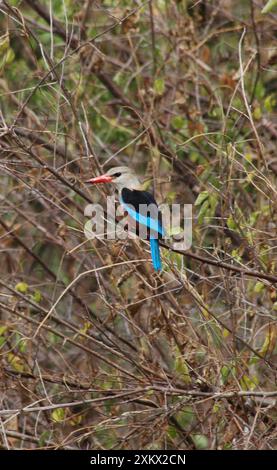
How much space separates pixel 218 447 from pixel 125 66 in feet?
7.67

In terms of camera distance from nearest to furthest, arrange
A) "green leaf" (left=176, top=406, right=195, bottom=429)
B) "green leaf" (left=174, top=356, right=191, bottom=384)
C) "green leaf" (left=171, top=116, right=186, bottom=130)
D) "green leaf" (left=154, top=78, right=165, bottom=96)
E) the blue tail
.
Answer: the blue tail
"green leaf" (left=174, top=356, right=191, bottom=384)
"green leaf" (left=176, top=406, right=195, bottom=429)
"green leaf" (left=154, top=78, right=165, bottom=96)
"green leaf" (left=171, top=116, right=186, bottom=130)

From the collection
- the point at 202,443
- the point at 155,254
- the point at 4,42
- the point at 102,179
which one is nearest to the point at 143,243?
the point at 102,179

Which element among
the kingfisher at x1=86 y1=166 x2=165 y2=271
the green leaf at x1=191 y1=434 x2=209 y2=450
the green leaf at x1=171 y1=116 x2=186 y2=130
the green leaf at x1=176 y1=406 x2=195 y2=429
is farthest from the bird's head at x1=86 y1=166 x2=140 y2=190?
the green leaf at x1=191 y1=434 x2=209 y2=450

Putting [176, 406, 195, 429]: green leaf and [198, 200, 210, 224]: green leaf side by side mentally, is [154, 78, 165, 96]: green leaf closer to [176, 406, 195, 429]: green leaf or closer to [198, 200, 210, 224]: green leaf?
[198, 200, 210, 224]: green leaf

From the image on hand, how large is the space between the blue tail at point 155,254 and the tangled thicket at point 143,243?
54mm

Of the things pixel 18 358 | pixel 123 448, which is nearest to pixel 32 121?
pixel 18 358

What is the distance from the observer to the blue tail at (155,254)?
362 cm

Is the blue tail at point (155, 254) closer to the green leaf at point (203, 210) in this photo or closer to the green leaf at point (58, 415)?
the green leaf at point (203, 210)

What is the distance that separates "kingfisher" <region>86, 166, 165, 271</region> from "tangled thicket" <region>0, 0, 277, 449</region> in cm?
8

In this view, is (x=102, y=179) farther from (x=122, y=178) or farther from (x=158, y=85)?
(x=158, y=85)

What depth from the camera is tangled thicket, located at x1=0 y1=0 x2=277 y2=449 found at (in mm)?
3697

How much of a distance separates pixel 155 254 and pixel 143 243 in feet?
1.68

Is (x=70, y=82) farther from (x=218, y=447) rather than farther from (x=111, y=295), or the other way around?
(x=218, y=447)

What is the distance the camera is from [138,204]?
411cm
